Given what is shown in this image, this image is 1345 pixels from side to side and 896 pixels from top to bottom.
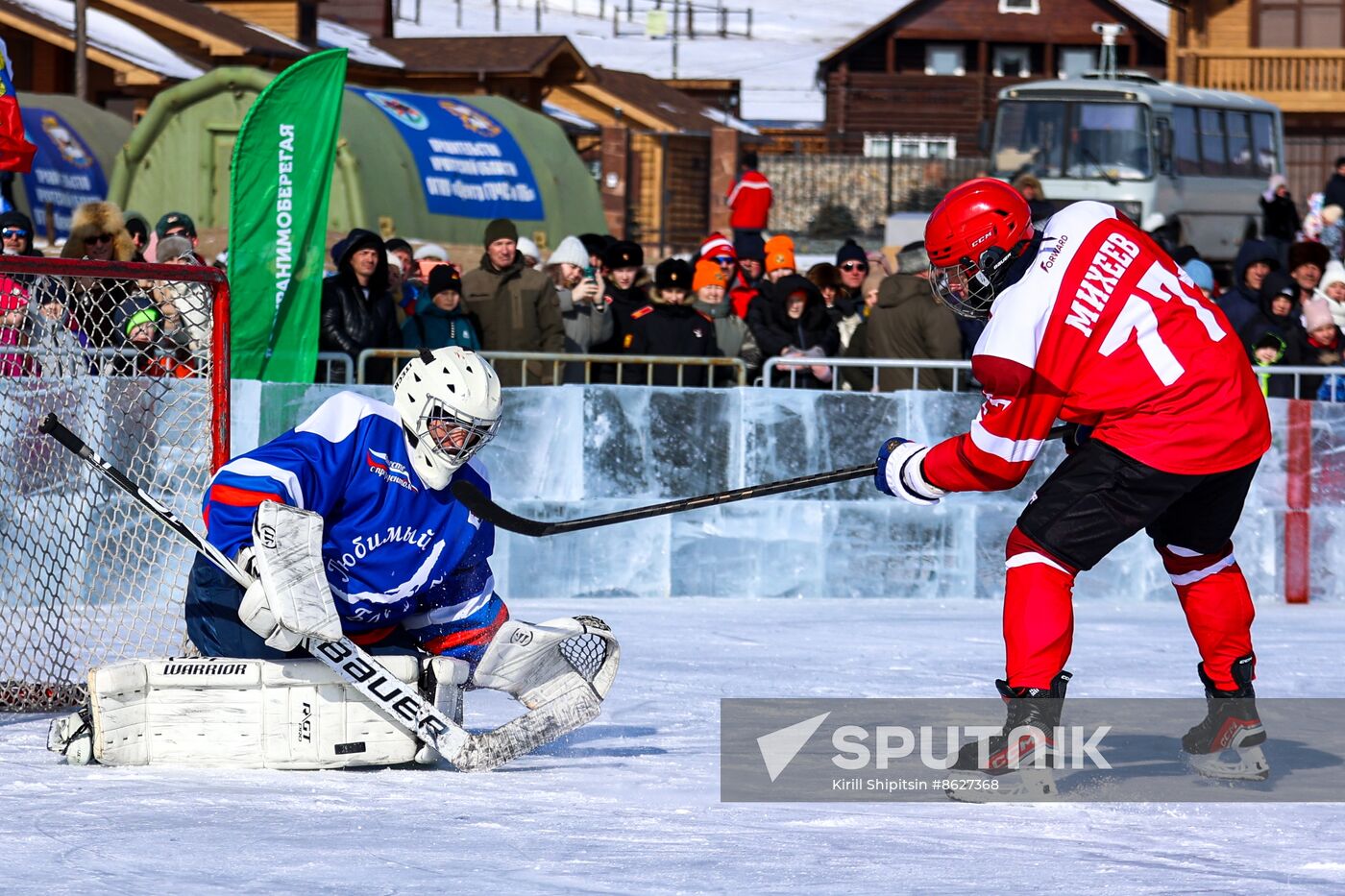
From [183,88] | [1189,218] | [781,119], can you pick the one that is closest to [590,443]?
[183,88]

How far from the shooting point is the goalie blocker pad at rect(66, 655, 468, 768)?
17.1ft

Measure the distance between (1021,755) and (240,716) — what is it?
1938mm

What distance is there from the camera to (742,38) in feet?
184

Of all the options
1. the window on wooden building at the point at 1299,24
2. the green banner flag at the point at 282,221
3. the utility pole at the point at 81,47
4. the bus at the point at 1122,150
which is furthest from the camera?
the window on wooden building at the point at 1299,24

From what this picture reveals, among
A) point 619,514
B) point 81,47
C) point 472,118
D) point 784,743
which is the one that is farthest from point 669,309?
point 81,47

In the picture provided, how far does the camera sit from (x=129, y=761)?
5.26 metres

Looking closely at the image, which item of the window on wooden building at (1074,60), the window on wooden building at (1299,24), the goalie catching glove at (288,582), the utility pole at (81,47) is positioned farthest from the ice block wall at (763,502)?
the window on wooden building at (1074,60)

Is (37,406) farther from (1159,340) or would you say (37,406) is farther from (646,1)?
(646,1)

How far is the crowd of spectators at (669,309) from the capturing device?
31.7 ft

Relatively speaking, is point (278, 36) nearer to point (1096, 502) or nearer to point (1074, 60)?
point (1096, 502)

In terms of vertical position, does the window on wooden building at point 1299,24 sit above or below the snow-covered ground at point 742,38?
below

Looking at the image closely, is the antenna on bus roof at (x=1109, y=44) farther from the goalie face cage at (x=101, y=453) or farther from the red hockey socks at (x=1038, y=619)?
the red hockey socks at (x=1038, y=619)

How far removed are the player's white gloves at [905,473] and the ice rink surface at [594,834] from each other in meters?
0.79

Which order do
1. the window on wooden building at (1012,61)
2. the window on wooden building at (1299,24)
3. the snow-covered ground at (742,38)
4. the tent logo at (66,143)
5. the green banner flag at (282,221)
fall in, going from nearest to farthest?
the green banner flag at (282,221) → the tent logo at (66,143) → the window on wooden building at (1299,24) → the window on wooden building at (1012,61) → the snow-covered ground at (742,38)
